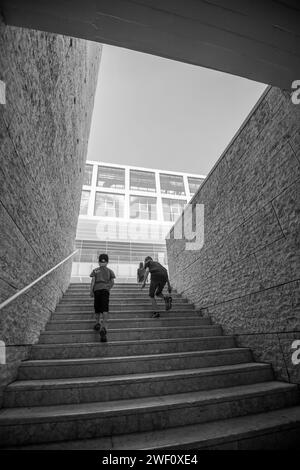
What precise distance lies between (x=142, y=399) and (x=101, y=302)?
5.51 feet

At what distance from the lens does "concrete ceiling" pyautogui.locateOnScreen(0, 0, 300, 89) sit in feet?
5.79

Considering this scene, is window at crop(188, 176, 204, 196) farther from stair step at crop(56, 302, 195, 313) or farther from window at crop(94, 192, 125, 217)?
stair step at crop(56, 302, 195, 313)

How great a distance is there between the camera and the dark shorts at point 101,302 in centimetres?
373

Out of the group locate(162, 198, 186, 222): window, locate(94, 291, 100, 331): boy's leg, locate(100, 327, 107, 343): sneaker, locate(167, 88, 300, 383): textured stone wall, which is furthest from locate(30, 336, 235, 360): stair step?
locate(162, 198, 186, 222): window

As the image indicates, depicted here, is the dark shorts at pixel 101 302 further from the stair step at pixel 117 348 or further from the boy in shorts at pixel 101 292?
the stair step at pixel 117 348

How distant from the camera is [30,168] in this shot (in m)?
2.64

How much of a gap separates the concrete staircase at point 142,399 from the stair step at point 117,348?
0.01 m

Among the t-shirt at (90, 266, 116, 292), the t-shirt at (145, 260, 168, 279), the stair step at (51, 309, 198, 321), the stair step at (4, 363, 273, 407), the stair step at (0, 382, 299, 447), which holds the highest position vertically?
the t-shirt at (145, 260, 168, 279)

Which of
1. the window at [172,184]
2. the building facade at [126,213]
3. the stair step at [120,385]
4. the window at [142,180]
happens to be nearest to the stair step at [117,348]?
the stair step at [120,385]

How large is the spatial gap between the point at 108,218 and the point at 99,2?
Answer: 893 inches

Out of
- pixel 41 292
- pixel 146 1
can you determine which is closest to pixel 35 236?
pixel 41 292

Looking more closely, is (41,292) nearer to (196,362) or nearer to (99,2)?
(196,362)

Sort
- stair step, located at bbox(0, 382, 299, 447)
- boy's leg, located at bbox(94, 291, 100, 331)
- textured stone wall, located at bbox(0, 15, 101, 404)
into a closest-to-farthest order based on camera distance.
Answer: stair step, located at bbox(0, 382, 299, 447)
textured stone wall, located at bbox(0, 15, 101, 404)
boy's leg, located at bbox(94, 291, 100, 331)

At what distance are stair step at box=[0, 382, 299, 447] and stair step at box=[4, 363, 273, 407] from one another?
3.2 inches
